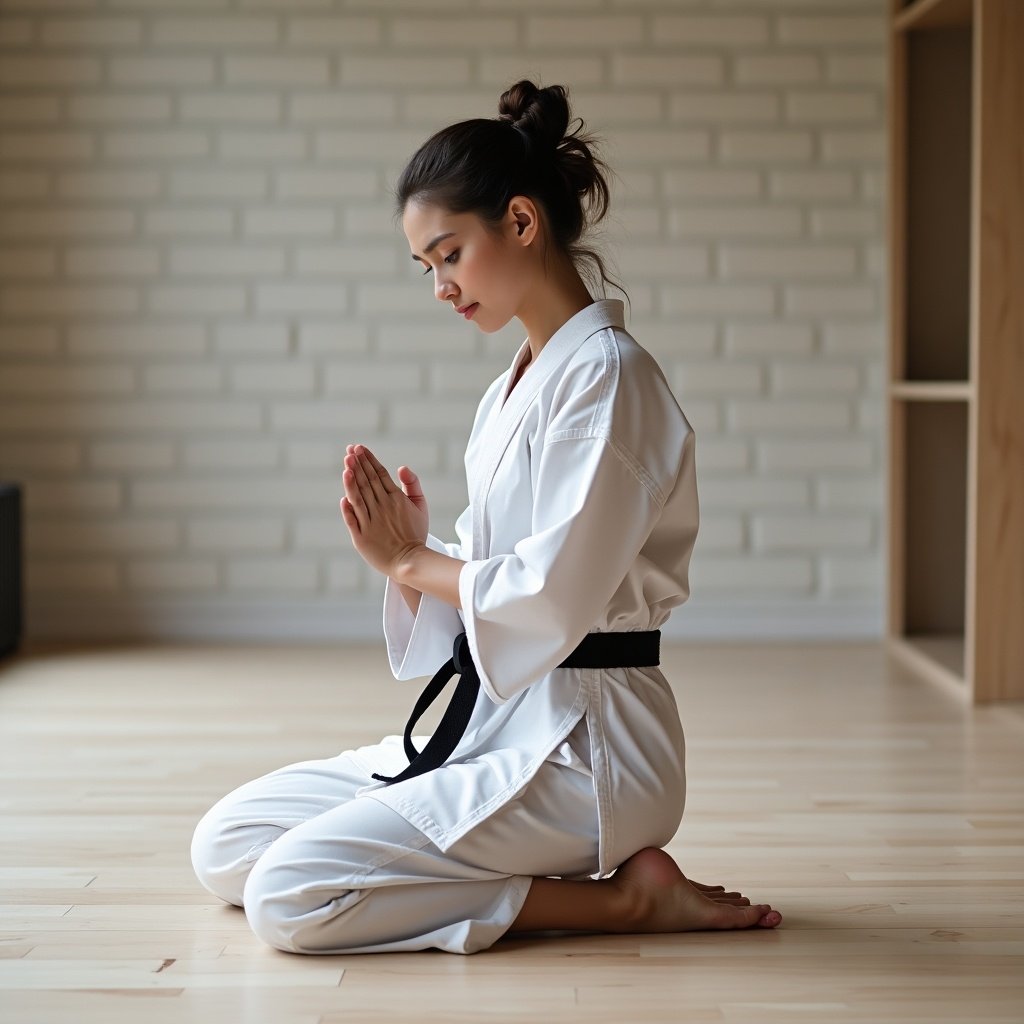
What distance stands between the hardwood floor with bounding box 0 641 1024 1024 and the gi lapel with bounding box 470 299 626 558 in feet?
1.98

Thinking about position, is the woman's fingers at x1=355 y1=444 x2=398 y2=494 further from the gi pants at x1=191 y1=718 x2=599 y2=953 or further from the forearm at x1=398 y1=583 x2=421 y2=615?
the gi pants at x1=191 y1=718 x2=599 y2=953

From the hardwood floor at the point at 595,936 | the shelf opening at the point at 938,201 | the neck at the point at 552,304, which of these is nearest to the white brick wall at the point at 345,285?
the shelf opening at the point at 938,201

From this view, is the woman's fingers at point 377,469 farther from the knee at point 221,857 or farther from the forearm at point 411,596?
the knee at point 221,857

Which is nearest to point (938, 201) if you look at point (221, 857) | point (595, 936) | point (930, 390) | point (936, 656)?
point (930, 390)

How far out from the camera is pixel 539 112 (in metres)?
1.99

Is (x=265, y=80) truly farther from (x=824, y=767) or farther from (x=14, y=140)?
(x=824, y=767)

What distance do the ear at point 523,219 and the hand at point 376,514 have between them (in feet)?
1.17

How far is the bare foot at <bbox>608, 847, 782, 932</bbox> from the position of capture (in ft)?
6.57

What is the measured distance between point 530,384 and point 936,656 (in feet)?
8.45

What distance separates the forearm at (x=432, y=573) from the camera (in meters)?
1.94

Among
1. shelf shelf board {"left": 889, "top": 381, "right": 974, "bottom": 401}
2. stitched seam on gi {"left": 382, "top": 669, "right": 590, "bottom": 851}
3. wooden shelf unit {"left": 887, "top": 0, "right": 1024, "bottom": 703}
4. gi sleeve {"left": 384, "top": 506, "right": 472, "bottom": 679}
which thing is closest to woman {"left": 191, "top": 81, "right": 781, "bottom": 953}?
stitched seam on gi {"left": 382, "top": 669, "right": 590, "bottom": 851}

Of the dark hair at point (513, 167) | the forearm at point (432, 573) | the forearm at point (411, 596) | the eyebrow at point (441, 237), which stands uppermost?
the dark hair at point (513, 167)

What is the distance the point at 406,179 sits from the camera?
2004mm

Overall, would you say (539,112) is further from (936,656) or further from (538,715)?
(936,656)
